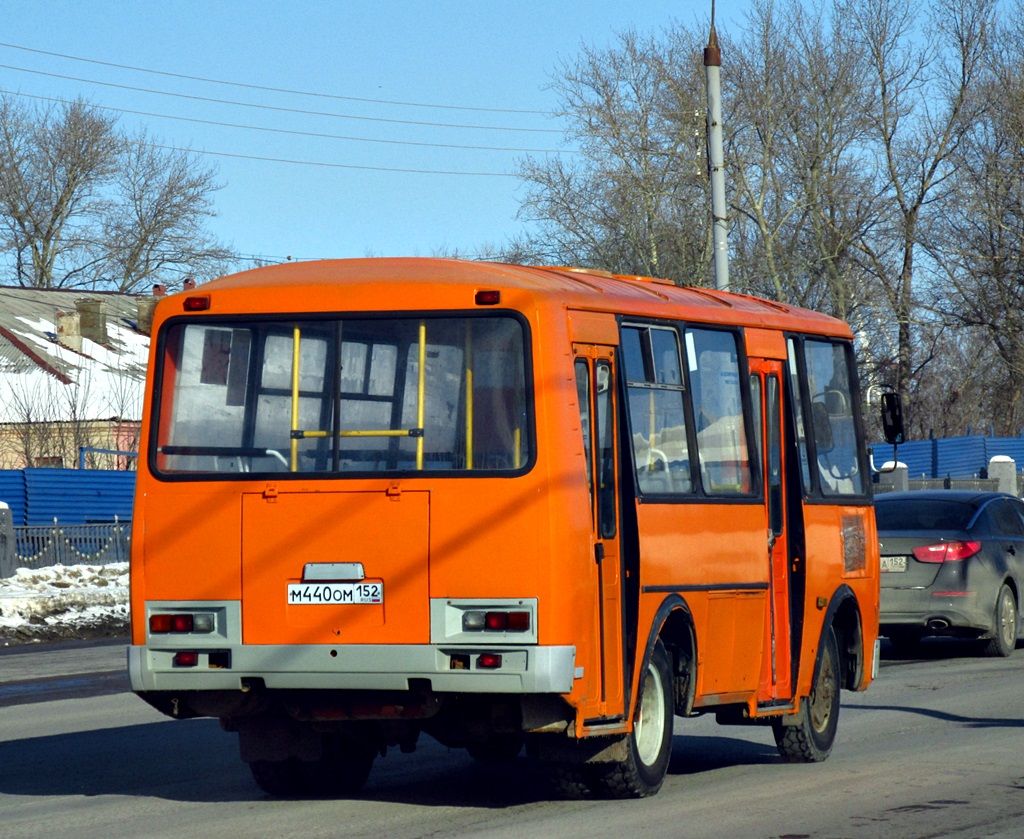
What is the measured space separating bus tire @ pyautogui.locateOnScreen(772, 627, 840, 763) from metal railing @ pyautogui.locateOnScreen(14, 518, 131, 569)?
20.8 meters

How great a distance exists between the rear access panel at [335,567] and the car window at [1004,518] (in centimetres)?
1056

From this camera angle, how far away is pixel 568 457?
769 centimetres

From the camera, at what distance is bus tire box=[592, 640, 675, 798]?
8242mm

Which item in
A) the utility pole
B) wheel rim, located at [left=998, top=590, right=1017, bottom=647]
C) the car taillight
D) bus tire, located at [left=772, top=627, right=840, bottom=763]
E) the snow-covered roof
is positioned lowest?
bus tire, located at [left=772, top=627, right=840, bottom=763]

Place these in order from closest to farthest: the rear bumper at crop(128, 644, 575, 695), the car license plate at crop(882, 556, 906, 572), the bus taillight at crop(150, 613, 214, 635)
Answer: the rear bumper at crop(128, 644, 575, 695)
the bus taillight at crop(150, 613, 214, 635)
the car license plate at crop(882, 556, 906, 572)

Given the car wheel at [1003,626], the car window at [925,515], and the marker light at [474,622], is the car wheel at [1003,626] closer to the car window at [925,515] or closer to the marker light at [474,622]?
the car window at [925,515]

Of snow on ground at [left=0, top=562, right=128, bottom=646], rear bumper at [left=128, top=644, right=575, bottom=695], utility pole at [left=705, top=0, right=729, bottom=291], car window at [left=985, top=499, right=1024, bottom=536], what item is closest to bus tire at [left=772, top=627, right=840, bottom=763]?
rear bumper at [left=128, top=644, right=575, bottom=695]

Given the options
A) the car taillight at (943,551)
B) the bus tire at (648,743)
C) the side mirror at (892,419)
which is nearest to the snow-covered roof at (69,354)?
the car taillight at (943,551)

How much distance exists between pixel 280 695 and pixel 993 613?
10212 mm

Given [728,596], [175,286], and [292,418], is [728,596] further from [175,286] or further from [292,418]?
[175,286]

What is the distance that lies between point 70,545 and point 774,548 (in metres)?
22.6

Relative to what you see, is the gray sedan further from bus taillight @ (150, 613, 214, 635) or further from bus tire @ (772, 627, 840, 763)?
bus taillight @ (150, 613, 214, 635)

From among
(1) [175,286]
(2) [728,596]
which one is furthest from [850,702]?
(1) [175,286]

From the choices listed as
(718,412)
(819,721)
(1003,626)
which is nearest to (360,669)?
(718,412)
